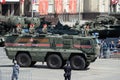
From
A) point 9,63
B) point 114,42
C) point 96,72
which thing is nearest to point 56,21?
point 114,42

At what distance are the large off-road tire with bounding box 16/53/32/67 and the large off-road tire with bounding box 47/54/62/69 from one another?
1.36 metres

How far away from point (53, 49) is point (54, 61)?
0.77m

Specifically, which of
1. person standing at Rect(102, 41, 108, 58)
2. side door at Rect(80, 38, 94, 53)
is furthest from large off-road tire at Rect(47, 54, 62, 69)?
person standing at Rect(102, 41, 108, 58)

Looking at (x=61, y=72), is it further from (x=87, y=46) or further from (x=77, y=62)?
(x=87, y=46)

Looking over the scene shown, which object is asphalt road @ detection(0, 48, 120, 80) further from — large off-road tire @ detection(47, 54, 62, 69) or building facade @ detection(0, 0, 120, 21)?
building facade @ detection(0, 0, 120, 21)

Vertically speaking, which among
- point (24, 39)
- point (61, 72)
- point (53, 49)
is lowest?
point (61, 72)

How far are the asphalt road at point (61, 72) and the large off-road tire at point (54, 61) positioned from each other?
16.3 inches

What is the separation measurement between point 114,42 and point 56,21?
83.1 feet

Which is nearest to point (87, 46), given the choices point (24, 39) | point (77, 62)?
point (77, 62)

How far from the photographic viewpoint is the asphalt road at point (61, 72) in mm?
28406

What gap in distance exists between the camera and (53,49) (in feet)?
109

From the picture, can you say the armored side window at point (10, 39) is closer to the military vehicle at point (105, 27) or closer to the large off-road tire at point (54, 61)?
the large off-road tire at point (54, 61)

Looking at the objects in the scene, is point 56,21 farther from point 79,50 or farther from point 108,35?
point 79,50

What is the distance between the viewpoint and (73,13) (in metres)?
84.1
